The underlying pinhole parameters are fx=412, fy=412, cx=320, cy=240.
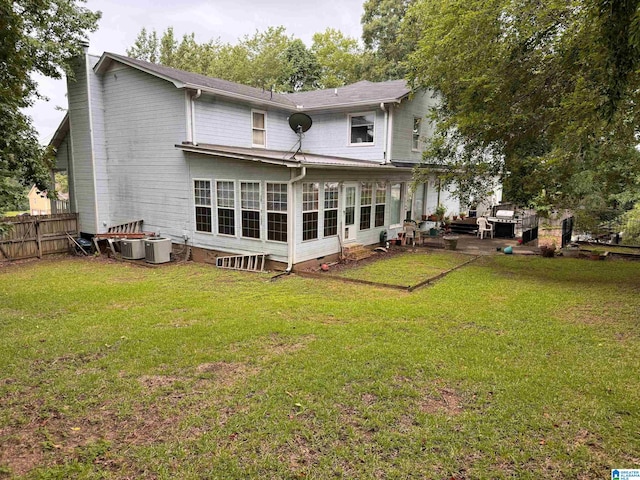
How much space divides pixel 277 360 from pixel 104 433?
7.02ft

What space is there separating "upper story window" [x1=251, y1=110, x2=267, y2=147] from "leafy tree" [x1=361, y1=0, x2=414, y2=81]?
18.5 m

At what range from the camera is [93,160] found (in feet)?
48.9

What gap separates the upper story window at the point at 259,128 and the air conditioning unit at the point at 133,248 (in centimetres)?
537

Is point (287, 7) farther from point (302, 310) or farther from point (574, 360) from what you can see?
point (574, 360)

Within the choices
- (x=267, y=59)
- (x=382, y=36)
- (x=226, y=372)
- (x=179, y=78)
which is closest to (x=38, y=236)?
(x=179, y=78)

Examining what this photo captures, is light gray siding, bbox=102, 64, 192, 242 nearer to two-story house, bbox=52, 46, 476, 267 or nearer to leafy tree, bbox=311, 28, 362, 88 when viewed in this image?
two-story house, bbox=52, 46, 476, 267

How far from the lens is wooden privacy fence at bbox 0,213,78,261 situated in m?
13.3

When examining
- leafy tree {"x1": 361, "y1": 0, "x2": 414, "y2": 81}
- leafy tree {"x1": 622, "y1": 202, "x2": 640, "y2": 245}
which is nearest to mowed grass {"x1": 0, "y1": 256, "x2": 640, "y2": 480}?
leafy tree {"x1": 622, "y1": 202, "x2": 640, "y2": 245}

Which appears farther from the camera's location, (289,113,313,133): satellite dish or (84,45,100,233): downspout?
(289,113,313,133): satellite dish

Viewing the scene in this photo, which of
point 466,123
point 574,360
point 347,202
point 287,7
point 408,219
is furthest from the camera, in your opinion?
point 287,7

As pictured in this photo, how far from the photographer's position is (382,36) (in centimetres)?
3409

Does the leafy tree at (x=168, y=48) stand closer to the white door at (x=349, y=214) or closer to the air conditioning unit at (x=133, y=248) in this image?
the air conditioning unit at (x=133, y=248)

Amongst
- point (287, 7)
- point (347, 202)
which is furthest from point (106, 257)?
point (287, 7)

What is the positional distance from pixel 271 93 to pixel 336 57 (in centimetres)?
2158
